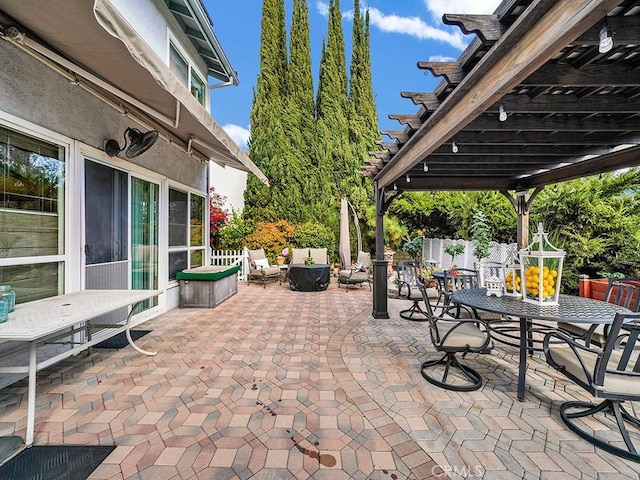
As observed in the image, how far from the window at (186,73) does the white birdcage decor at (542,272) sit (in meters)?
5.54

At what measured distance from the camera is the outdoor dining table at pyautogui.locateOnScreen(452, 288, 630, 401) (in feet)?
8.25

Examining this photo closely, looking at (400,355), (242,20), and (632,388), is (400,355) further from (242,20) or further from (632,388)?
(242,20)

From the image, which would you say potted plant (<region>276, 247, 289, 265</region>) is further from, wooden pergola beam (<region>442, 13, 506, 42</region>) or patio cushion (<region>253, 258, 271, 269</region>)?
wooden pergola beam (<region>442, 13, 506, 42</region>)

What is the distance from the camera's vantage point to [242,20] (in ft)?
83.5

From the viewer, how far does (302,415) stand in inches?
98.2

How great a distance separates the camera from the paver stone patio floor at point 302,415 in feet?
6.38

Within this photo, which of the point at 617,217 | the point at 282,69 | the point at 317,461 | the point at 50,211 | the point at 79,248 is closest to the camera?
the point at 317,461

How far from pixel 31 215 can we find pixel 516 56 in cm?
452

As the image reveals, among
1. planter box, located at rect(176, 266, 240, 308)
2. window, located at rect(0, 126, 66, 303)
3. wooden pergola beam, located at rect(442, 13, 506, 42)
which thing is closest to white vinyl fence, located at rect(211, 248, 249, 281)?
planter box, located at rect(176, 266, 240, 308)

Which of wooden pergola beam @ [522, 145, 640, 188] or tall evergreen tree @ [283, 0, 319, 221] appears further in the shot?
tall evergreen tree @ [283, 0, 319, 221]

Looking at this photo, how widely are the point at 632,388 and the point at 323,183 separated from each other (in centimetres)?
1161

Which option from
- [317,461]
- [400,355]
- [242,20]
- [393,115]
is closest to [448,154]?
[393,115]

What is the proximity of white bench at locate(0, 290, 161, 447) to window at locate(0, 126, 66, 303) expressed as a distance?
0.26 meters

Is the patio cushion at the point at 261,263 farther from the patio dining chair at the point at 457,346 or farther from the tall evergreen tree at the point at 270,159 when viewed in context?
the patio dining chair at the point at 457,346
